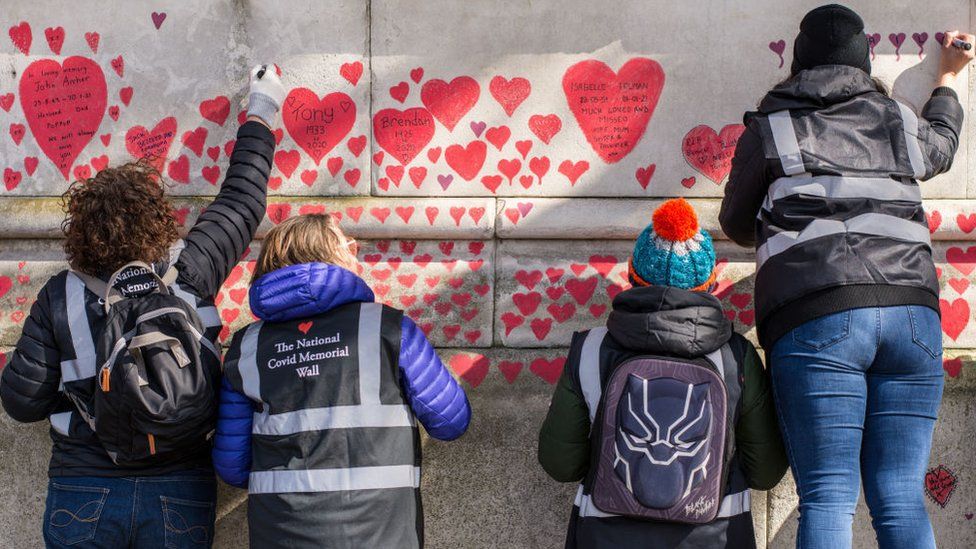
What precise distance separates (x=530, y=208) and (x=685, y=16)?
103cm

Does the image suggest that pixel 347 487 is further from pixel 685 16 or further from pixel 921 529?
pixel 685 16

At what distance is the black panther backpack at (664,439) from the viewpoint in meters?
2.77

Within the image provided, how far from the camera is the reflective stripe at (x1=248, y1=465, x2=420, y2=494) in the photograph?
280 centimetres

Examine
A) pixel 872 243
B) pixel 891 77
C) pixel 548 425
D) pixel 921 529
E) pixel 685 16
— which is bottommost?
pixel 921 529

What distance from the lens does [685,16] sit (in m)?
3.96

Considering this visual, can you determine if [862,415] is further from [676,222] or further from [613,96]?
[613,96]

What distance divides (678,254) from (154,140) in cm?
231

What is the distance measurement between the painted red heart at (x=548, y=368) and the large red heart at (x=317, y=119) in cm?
123

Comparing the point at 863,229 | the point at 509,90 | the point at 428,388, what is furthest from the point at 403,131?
the point at 863,229

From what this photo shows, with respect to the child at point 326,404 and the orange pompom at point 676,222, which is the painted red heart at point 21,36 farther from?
the orange pompom at point 676,222

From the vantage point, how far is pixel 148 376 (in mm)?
2861

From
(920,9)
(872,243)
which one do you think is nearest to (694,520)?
(872,243)

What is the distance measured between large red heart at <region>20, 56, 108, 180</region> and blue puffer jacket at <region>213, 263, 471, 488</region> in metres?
1.60

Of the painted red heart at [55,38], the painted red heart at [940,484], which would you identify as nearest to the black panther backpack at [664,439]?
the painted red heart at [940,484]
